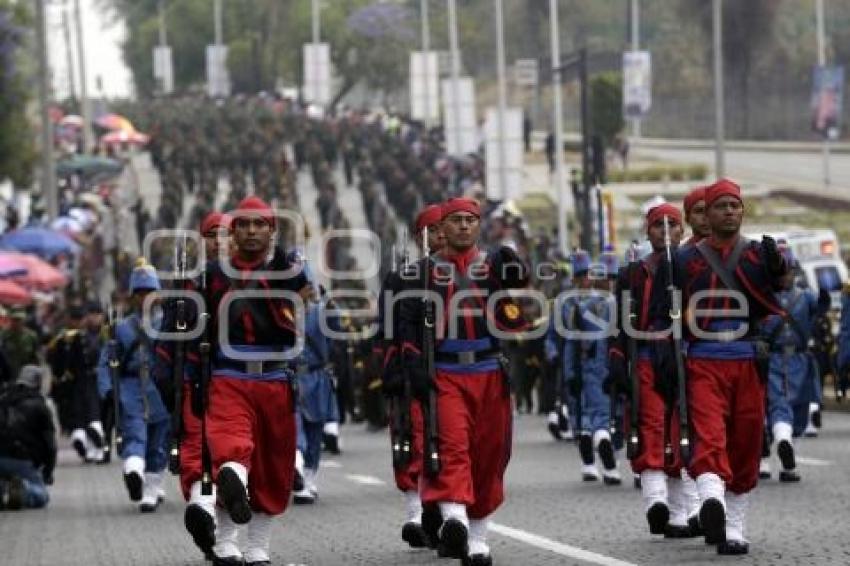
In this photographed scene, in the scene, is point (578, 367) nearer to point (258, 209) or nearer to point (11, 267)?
point (258, 209)

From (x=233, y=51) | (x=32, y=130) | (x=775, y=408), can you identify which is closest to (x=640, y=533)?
(x=775, y=408)

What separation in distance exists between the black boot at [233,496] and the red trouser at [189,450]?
183 cm

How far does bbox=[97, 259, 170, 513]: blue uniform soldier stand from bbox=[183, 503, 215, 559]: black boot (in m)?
5.27

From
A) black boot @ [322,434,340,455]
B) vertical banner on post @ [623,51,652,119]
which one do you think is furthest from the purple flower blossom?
black boot @ [322,434,340,455]

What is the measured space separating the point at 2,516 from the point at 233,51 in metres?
134

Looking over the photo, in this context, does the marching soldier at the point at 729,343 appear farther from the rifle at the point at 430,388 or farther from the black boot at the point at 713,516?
the rifle at the point at 430,388

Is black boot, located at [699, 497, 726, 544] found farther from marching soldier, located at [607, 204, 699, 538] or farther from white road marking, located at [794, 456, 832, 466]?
white road marking, located at [794, 456, 832, 466]

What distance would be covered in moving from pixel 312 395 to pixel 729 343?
26.5 feet

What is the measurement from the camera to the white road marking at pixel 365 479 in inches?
957

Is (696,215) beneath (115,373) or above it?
above


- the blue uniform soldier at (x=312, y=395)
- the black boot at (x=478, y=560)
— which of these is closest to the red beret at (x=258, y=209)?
the black boot at (x=478, y=560)

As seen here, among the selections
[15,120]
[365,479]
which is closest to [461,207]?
[365,479]

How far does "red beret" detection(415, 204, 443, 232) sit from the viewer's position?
1565 cm

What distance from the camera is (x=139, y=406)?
74.2ft
